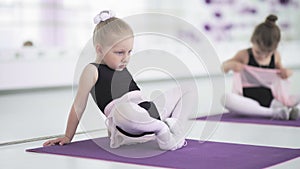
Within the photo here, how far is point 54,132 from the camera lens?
2803 millimetres

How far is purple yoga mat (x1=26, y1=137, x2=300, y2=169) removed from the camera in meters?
1.94

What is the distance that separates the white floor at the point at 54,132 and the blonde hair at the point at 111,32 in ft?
0.81

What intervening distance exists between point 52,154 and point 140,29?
595mm

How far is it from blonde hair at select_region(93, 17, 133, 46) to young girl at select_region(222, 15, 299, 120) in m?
1.21

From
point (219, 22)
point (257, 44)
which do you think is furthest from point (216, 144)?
point (219, 22)

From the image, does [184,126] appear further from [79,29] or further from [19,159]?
[79,29]

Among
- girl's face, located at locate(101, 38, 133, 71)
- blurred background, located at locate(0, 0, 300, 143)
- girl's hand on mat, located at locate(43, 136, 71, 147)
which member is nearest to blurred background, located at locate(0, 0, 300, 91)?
blurred background, located at locate(0, 0, 300, 143)

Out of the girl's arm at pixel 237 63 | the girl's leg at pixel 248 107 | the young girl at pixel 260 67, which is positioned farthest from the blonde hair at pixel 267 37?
the girl's leg at pixel 248 107

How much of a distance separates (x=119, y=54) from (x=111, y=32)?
0.28ft

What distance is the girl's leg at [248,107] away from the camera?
10.7ft

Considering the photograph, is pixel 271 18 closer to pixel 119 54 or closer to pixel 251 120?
pixel 251 120

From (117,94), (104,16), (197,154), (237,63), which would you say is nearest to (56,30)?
(237,63)

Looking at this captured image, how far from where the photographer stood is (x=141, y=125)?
7.07 ft

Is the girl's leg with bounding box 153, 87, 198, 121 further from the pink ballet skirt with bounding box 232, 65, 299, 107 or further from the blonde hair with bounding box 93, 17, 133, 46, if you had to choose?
the pink ballet skirt with bounding box 232, 65, 299, 107
